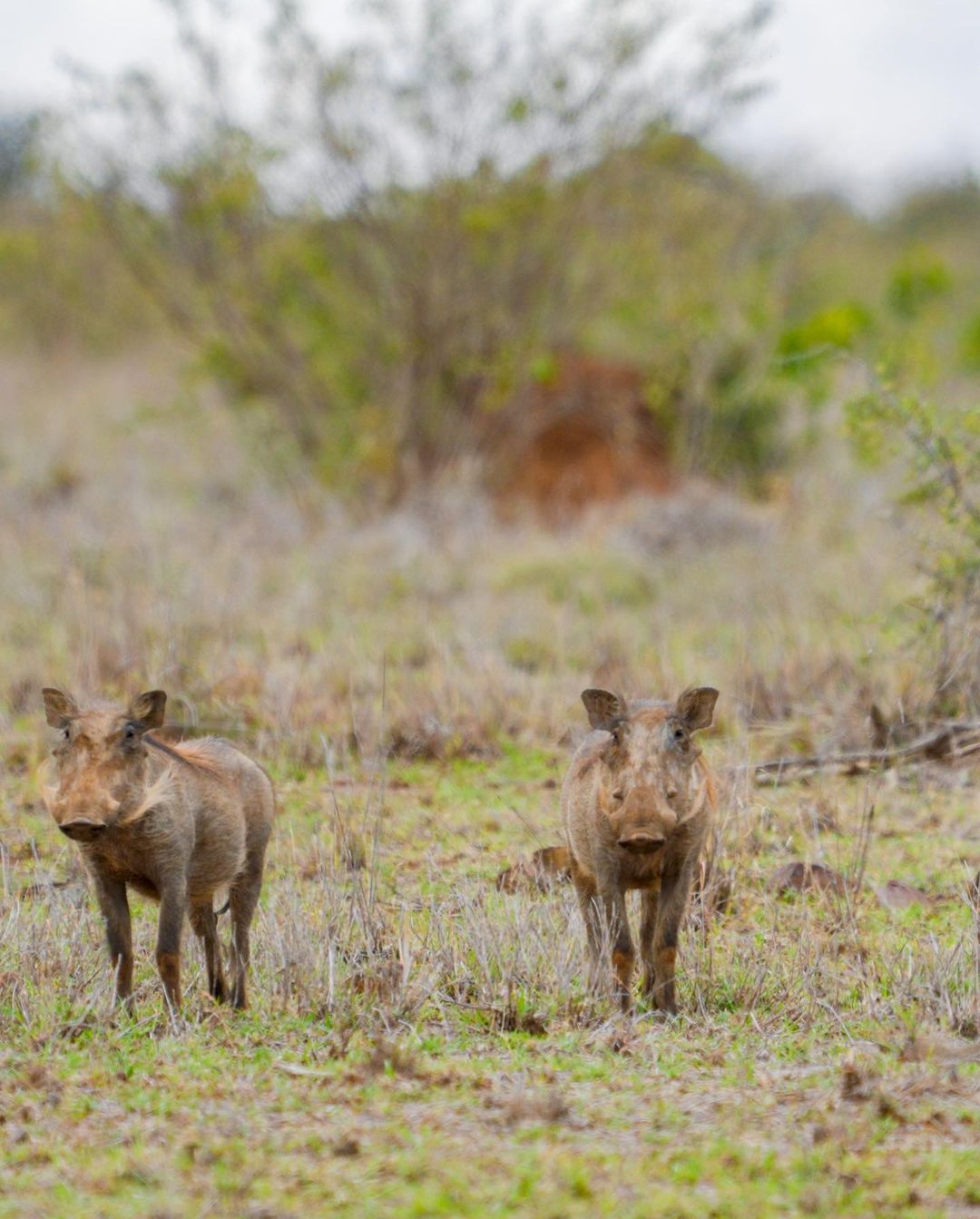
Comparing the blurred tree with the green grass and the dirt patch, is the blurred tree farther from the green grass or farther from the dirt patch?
the green grass

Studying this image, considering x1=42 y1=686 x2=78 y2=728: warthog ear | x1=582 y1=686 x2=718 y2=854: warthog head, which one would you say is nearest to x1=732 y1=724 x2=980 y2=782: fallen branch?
x1=582 y1=686 x2=718 y2=854: warthog head

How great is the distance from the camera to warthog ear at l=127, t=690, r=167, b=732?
15.3 feet

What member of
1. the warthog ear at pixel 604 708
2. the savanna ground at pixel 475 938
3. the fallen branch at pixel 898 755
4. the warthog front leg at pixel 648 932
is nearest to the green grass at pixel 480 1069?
the savanna ground at pixel 475 938

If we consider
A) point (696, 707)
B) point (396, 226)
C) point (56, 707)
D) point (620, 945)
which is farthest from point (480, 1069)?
point (396, 226)

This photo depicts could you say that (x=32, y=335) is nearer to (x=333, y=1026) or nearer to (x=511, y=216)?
(x=511, y=216)

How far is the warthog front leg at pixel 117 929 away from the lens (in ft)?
15.7

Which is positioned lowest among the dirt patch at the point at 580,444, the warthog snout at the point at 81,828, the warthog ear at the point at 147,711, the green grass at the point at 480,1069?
the green grass at the point at 480,1069

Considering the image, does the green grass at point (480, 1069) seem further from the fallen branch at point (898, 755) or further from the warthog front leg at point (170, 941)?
the fallen branch at point (898, 755)

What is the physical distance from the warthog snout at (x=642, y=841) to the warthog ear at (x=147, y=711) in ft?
Answer: 4.27

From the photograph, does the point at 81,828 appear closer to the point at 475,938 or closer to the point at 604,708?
the point at 475,938

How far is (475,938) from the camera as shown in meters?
4.95

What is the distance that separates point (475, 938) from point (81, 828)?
1.20 metres

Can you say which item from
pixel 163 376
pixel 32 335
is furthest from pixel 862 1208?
pixel 32 335

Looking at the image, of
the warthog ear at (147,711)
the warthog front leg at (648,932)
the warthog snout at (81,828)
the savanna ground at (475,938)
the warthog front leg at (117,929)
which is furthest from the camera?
the warthog front leg at (648,932)
